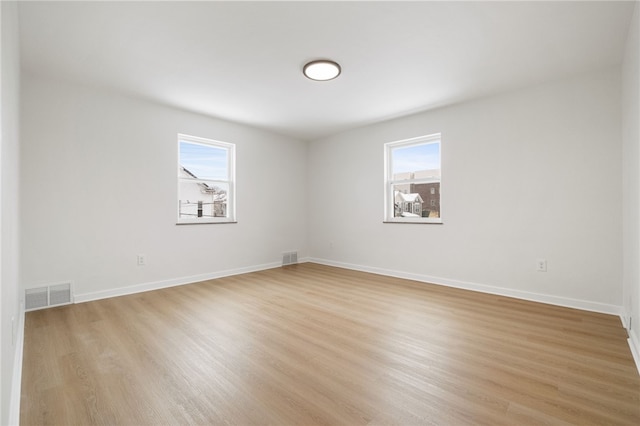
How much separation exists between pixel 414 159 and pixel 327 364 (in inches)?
136

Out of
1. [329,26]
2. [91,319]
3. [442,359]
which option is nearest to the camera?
[442,359]

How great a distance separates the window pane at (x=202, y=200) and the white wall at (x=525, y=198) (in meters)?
2.50

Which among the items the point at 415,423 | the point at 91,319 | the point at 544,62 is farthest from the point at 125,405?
the point at 544,62

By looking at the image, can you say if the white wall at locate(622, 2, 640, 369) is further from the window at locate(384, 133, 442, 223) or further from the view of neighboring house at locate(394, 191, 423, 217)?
the view of neighboring house at locate(394, 191, 423, 217)

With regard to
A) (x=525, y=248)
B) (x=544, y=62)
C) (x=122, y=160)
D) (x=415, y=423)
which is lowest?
(x=415, y=423)

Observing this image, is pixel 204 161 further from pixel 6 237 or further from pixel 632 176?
pixel 632 176

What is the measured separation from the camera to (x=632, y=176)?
2.29 metres

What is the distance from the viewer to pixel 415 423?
1433 millimetres

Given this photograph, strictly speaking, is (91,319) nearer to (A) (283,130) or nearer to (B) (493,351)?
(B) (493,351)

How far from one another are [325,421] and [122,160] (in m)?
3.72

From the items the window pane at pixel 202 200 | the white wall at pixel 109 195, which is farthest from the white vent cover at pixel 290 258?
the window pane at pixel 202 200

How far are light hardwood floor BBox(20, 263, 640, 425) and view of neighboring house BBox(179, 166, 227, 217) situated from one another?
Result: 1.49 m

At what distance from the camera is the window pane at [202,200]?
434cm

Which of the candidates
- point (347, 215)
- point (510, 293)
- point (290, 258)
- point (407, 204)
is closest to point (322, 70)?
point (407, 204)
